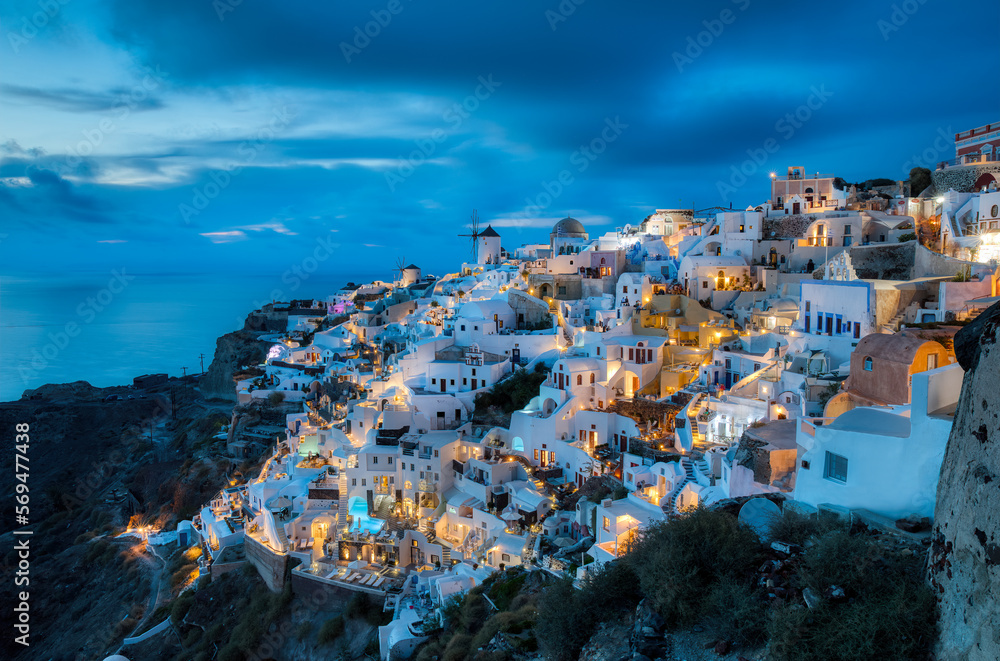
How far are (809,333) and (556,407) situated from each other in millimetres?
9156

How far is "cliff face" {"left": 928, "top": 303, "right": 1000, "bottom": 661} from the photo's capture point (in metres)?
4.24

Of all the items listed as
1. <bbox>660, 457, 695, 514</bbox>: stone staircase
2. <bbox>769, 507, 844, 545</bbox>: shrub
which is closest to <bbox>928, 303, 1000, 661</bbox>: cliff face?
<bbox>769, 507, 844, 545</bbox>: shrub

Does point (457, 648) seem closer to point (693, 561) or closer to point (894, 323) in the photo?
point (693, 561)

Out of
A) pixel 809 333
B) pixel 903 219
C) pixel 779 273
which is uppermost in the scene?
pixel 903 219

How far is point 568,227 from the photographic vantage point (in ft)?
143

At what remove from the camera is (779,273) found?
85.6ft

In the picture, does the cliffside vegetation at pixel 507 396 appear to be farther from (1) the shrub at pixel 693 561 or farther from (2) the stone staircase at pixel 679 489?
(1) the shrub at pixel 693 561

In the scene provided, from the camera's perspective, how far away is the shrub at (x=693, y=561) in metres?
6.77

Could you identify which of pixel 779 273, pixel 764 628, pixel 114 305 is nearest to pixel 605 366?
pixel 779 273

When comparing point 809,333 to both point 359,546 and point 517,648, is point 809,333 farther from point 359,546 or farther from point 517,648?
point 359,546

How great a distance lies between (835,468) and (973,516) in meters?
4.04

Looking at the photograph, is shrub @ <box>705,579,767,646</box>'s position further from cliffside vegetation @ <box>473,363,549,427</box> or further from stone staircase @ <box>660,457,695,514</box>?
cliffside vegetation @ <box>473,363,549,427</box>

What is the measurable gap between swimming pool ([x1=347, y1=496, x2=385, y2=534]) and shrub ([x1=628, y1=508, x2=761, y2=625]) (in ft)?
53.7

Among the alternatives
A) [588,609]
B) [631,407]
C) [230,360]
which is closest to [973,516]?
[588,609]
